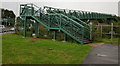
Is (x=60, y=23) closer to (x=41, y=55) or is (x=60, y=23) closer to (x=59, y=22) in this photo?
(x=59, y=22)

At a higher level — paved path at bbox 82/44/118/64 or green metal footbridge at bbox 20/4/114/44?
green metal footbridge at bbox 20/4/114/44

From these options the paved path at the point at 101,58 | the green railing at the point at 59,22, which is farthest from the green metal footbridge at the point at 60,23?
the paved path at the point at 101,58

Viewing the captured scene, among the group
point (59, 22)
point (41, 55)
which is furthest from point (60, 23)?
point (41, 55)

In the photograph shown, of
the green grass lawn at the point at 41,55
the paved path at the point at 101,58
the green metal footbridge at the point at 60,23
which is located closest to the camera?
the green grass lawn at the point at 41,55

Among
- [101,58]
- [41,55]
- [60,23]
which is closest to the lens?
[101,58]

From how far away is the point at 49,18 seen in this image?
14109 millimetres

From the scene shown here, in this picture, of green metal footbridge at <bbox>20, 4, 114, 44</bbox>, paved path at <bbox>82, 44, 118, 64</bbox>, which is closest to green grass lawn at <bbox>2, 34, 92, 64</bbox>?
paved path at <bbox>82, 44, 118, 64</bbox>

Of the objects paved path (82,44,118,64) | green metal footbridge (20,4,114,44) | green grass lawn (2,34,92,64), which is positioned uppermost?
green metal footbridge (20,4,114,44)

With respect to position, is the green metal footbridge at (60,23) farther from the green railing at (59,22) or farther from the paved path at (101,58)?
the paved path at (101,58)

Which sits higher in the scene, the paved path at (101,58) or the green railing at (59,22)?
the green railing at (59,22)

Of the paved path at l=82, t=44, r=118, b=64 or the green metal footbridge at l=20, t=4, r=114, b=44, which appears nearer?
the paved path at l=82, t=44, r=118, b=64

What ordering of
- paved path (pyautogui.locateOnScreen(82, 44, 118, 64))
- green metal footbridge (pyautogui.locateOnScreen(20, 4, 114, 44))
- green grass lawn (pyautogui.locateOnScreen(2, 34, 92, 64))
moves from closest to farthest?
green grass lawn (pyautogui.locateOnScreen(2, 34, 92, 64))
paved path (pyautogui.locateOnScreen(82, 44, 118, 64))
green metal footbridge (pyautogui.locateOnScreen(20, 4, 114, 44))

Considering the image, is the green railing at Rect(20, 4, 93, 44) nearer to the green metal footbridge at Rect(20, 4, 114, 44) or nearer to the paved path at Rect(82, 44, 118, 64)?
the green metal footbridge at Rect(20, 4, 114, 44)

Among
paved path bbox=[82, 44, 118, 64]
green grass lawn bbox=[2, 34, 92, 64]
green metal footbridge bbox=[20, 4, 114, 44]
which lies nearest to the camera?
green grass lawn bbox=[2, 34, 92, 64]
